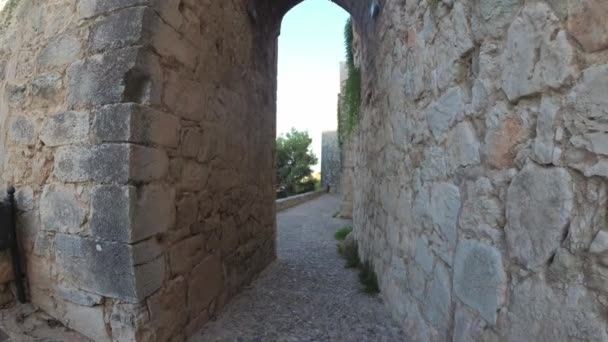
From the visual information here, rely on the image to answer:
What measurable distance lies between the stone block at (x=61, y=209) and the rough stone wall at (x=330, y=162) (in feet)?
47.1

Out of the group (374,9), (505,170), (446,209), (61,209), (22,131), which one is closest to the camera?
(505,170)

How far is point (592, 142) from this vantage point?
2.64ft

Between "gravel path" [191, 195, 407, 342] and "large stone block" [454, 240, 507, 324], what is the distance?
91cm

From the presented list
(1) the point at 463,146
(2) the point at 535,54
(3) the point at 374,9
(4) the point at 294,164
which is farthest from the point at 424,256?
(4) the point at 294,164

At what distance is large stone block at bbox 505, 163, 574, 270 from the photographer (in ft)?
2.94

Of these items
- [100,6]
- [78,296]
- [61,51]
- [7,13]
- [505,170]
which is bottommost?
[78,296]

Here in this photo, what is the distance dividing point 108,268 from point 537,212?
1.87 m

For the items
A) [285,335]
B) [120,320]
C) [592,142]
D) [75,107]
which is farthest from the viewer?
[285,335]

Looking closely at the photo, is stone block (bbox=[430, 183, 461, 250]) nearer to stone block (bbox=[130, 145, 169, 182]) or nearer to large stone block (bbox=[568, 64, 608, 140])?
large stone block (bbox=[568, 64, 608, 140])

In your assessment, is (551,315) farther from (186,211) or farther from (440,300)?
(186,211)

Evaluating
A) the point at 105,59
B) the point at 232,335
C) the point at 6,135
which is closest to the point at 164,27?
the point at 105,59

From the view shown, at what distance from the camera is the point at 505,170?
1138mm

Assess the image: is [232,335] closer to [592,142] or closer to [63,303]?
[63,303]

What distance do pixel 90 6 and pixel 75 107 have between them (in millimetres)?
584
